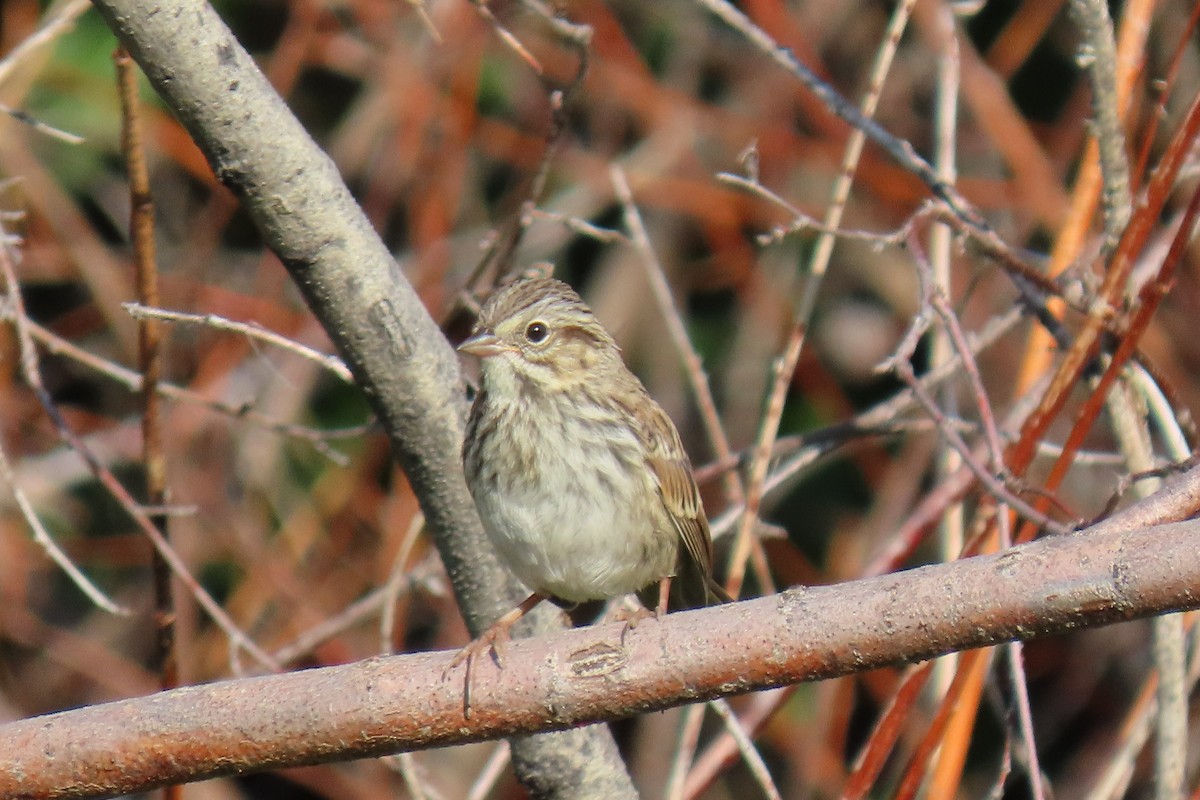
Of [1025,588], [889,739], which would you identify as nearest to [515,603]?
[889,739]

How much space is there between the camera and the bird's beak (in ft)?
10.7

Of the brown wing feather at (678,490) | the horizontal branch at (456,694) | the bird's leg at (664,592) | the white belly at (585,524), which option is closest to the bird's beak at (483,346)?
the white belly at (585,524)

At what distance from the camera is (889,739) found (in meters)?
2.51

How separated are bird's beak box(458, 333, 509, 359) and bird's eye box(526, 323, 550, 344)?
0.08m

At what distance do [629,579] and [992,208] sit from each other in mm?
3015

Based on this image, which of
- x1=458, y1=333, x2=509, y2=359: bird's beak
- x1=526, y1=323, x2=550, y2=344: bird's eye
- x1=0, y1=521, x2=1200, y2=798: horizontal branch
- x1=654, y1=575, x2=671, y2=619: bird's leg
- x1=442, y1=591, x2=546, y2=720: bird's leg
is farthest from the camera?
x1=526, y1=323, x2=550, y2=344: bird's eye

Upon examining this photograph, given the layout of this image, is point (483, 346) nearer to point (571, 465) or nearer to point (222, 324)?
point (571, 465)

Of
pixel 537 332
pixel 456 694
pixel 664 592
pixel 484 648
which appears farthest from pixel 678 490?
pixel 456 694

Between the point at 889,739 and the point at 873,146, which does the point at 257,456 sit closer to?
the point at 873,146

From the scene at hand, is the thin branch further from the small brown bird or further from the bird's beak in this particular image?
the bird's beak

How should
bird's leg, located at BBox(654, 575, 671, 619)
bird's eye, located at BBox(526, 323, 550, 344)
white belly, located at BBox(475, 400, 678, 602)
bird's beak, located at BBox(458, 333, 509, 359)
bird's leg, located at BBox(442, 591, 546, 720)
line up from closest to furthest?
bird's leg, located at BBox(442, 591, 546, 720)
white belly, located at BBox(475, 400, 678, 602)
bird's leg, located at BBox(654, 575, 671, 619)
bird's beak, located at BBox(458, 333, 509, 359)
bird's eye, located at BBox(526, 323, 550, 344)

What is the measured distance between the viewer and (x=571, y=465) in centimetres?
316

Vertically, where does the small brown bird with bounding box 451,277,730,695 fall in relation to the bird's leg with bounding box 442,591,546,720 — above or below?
above

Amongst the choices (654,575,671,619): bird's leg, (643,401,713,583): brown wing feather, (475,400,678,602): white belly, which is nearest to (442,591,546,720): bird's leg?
(475,400,678,602): white belly
